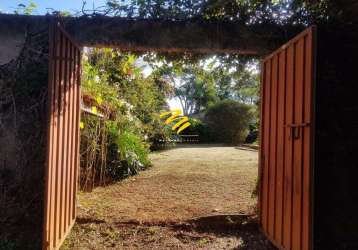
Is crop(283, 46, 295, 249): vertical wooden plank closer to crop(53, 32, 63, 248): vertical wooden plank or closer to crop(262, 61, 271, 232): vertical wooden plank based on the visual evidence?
crop(262, 61, 271, 232): vertical wooden plank

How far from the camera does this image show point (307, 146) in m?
2.82

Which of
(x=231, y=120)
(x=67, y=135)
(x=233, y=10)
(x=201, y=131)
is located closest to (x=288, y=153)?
(x=233, y=10)

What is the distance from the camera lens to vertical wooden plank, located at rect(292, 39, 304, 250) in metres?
2.95

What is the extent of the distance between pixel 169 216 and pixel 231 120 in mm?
16324

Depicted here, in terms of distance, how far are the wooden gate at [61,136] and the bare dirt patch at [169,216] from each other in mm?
458

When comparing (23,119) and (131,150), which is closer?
(23,119)

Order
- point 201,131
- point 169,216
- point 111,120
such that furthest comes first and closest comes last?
point 201,131, point 111,120, point 169,216

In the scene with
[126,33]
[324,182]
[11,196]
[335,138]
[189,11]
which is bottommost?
[11,196]

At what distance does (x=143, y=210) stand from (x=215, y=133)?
663 inches

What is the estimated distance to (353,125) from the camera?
3.49m

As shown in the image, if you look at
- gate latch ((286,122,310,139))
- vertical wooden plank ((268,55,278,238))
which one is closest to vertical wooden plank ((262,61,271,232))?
vertical wooden plank ((268,55,278,238))

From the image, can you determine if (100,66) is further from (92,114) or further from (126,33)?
(126,33)

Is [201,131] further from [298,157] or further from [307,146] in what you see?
[307,146]

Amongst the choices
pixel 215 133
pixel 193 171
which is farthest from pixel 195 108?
pixel 193 171
